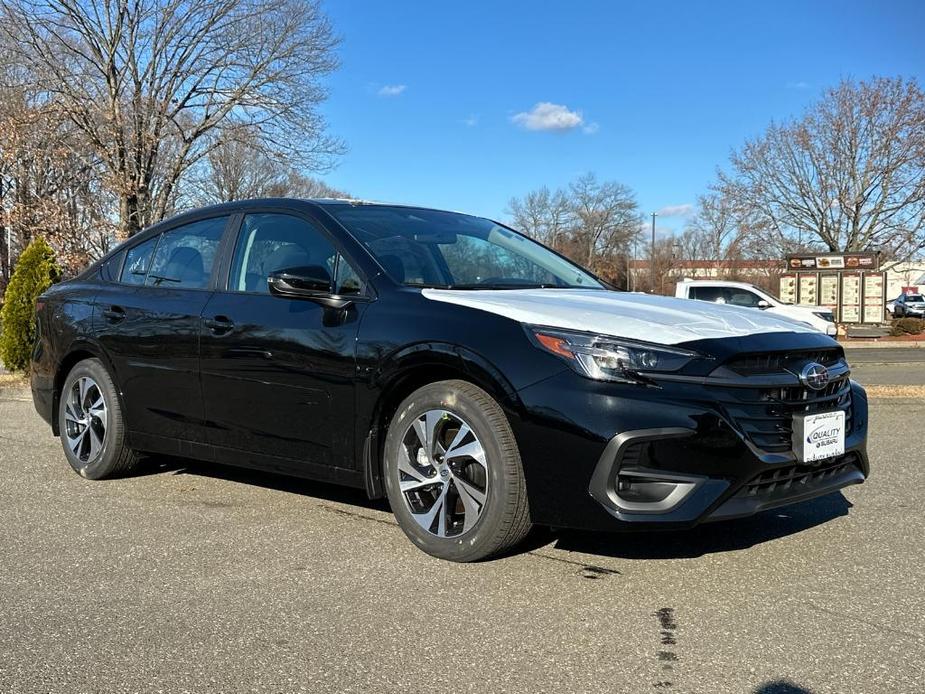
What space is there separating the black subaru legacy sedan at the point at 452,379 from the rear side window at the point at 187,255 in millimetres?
15

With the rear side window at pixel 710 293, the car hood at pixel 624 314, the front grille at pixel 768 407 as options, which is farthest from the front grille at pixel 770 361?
the rear side window at pixel 710 293

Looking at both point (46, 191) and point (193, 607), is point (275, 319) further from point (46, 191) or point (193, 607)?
point (46, 191)

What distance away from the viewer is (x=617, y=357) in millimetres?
3346

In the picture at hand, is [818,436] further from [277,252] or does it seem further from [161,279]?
[161,279]

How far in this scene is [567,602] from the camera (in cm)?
328

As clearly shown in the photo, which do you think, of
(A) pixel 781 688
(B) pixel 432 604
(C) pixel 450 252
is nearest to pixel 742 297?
(C) pixel 450 252

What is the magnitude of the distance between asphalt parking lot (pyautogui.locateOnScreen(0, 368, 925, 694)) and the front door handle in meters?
0.99

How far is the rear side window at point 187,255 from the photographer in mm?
4946

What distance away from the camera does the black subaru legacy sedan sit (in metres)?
3.31

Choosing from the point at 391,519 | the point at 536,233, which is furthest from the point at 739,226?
the point at 391,519

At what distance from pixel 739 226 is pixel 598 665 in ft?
134

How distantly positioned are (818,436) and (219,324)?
9.80ft

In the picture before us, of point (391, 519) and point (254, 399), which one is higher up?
point (254, 399)

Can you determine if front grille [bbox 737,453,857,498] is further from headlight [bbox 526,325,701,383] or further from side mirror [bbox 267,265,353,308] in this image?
side mirror [bbox 267,265,353,308]
